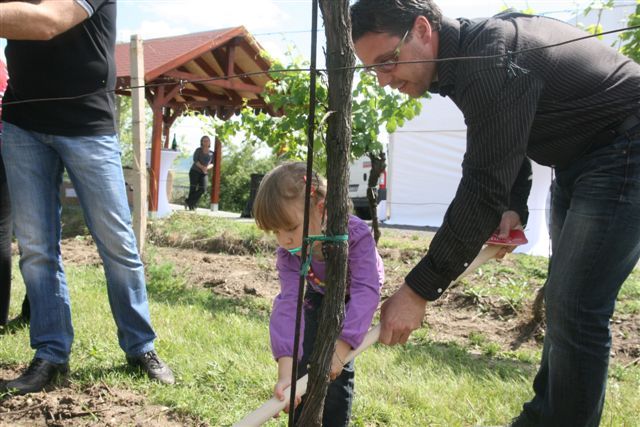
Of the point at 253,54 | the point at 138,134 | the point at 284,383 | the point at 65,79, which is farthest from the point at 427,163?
the point at 284,383

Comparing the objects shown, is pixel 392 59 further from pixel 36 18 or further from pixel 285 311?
pixel 36 18

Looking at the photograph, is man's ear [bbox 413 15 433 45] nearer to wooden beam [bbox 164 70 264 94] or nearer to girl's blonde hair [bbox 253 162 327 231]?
girl's blonde hair [bbox 253 162 327 231]

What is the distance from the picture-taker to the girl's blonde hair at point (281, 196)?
1.82 m

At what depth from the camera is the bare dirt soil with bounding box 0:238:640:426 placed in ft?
7.20

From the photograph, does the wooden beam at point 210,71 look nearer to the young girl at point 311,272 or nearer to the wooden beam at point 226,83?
the wooden beam at point 226,83

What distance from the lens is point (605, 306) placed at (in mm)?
1731

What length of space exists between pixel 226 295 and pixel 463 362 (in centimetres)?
219

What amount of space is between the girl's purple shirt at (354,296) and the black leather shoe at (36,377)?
1115 mm

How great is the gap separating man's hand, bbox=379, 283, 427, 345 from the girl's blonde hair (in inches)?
16.1

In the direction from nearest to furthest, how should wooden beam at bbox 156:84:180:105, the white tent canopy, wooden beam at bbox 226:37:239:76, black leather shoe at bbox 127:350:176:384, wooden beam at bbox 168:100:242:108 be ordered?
black leather shoe at bbox 127:350:176:384 → the white tent canopy → wooden beam at bbox 156:84:180:105 → wooden beam at bbox 226:37:239:76 → wooden beam at bbox 168:100:242:108

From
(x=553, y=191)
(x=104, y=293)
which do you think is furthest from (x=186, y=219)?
(x=553, y=191)

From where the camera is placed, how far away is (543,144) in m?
1.80

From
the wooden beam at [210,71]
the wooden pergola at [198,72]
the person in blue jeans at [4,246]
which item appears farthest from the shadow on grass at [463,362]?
the wooden beam at [210,71]

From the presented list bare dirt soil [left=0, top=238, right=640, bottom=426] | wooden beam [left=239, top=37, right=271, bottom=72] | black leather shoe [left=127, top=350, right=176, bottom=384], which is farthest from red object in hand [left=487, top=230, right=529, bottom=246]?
wooden beam [left=239, top=37, right=271, bottom=72]
